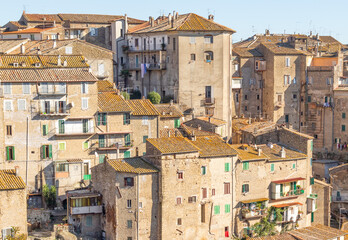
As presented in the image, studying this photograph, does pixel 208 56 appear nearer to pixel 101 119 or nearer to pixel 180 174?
pixel 101 119

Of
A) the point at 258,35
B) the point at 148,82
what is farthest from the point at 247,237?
the point at 258,35

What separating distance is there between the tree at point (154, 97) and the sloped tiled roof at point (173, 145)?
16709mm

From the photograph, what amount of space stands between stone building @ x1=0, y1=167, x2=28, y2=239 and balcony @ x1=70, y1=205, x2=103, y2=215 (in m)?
4.71

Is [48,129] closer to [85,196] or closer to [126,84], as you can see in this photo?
[85,196]

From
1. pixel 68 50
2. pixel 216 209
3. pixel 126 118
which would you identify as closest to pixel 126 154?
pixel 126 118

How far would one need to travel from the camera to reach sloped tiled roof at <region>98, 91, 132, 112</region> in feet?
206

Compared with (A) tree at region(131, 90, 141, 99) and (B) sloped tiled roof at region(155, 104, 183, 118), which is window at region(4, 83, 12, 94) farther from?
(A) tree at region(131, 90, 141, 99)

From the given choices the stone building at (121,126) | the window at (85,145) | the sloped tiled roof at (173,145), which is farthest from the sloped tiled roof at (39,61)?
the sloped tiled roof at (173,145)

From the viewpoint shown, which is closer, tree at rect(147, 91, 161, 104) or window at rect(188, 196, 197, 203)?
window at rect(188, 196, 197, 203)

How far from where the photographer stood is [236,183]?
59.1 metres

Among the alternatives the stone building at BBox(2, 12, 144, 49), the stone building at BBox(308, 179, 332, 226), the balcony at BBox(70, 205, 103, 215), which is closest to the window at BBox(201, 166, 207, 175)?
the balcony at BBox(70, 205, 103, 215)

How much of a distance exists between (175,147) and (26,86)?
1281 centimetres

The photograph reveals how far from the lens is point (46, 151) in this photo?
60.5m

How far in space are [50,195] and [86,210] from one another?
4.21 m
